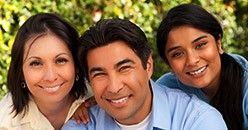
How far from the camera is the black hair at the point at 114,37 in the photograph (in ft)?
8.68

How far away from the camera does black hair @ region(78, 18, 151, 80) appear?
8.68 ft

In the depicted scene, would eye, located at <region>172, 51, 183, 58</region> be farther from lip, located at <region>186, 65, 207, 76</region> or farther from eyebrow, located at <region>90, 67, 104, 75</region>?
eyebrow, located at <region>90, 67, 104, 75</region>

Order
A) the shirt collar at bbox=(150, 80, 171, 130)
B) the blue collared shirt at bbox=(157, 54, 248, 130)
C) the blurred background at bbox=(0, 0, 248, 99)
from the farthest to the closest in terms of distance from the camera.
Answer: the blurred background at bbox=(0, 0, 248, 99), the blue collared shirt at bbox=(157, 54, 248, 130), the shirt collar at bbox=(150, 80, 171, 130)

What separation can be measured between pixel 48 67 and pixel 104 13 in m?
2.02

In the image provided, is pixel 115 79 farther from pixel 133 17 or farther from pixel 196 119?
pixel 133 17

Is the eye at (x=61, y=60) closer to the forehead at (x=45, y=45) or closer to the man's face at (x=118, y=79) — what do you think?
the forehead at (x=45, y=45)

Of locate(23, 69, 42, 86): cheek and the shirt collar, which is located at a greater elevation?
locate(23, 69, 42, 86): cheek

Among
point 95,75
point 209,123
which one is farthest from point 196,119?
point 95,75

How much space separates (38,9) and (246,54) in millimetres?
2799

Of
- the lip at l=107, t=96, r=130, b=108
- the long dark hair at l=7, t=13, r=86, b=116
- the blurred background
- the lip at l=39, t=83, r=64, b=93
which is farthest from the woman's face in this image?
the blurred background

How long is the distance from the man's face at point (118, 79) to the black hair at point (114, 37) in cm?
3

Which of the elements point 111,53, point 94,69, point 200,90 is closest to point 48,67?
point 94,69

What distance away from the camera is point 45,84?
2.92 metres

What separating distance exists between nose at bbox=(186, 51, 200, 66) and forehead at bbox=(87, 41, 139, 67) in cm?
43
